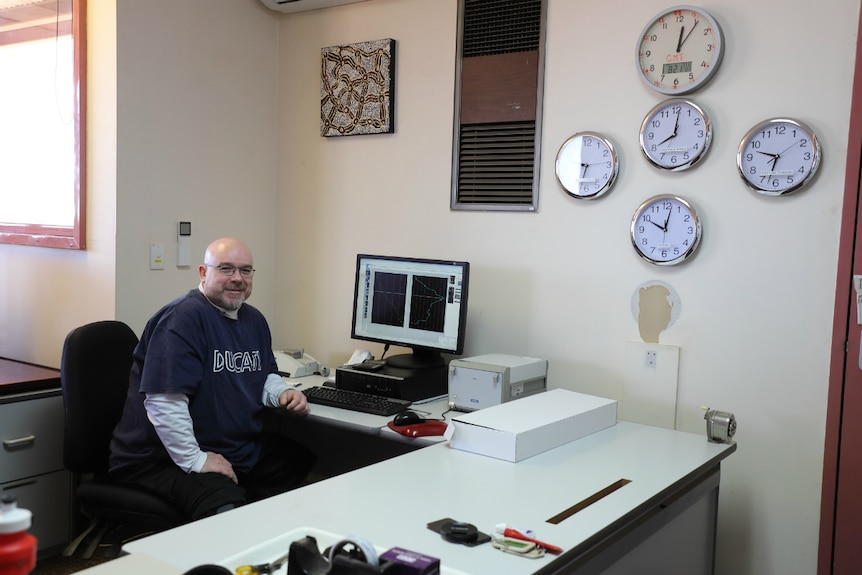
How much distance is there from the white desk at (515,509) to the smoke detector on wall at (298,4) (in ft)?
7.62

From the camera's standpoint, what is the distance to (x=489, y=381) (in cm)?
268

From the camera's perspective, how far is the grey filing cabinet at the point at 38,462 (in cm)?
284

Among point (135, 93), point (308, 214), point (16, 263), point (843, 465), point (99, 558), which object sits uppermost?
point (135, 93)

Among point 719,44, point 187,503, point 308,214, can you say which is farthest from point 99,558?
point 719,44

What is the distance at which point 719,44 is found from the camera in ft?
8.44

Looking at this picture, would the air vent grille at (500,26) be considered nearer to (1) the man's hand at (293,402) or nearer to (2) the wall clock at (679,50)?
(2) the wall clock at (679,50)

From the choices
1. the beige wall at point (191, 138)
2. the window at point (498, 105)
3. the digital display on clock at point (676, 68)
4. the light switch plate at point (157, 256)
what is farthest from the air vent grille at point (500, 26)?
the light switch plate at point (157, 256)

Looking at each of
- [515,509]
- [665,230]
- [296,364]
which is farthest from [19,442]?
[665,230]

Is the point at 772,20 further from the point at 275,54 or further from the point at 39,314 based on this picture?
the point at 39,314

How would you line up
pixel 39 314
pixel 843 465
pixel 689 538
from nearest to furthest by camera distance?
pixel 689 538
pixel 843 465
pixel 39 314

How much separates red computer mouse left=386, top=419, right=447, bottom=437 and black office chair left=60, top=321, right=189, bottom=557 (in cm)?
70

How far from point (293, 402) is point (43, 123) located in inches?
72.7

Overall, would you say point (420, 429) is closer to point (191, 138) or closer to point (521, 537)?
point (521, 537)

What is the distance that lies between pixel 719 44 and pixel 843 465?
4.81 ft
